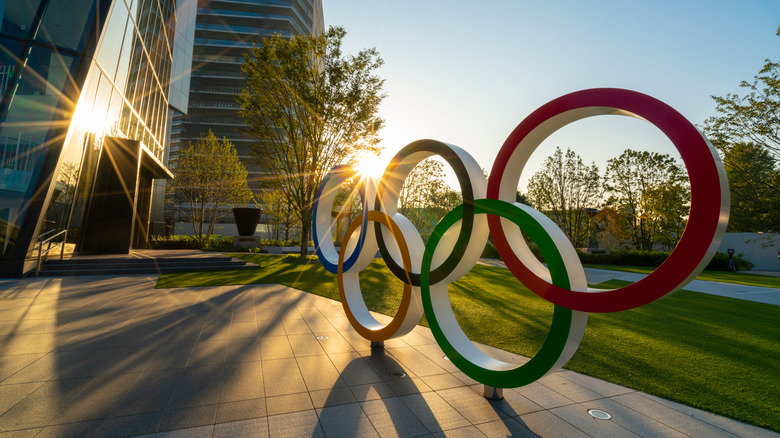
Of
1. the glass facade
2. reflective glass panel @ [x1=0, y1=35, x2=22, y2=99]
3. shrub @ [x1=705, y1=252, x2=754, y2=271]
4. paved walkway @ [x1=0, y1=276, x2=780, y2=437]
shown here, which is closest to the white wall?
shrub @ [x1=705, y1=252, x2=754, y2=271]

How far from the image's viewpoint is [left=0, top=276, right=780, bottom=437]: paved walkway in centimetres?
355

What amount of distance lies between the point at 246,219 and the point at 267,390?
2634 cm

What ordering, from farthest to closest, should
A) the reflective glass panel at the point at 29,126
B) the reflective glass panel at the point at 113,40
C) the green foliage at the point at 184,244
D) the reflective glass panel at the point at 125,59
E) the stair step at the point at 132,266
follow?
the green foliage at the point at 184,244 → the reflective glass panel at the point at 125,59 → the reflective glass panel at the point at 113,40 → the stair step at the point at 132,266 → the reflective glass panel at the point at 29,126

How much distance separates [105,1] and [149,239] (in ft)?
53.8

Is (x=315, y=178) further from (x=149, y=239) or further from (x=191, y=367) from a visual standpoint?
(x=191, y=367)

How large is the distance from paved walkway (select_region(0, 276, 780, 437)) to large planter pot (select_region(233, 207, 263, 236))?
2132 cm

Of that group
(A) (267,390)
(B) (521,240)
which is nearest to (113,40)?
(A) (267,390)

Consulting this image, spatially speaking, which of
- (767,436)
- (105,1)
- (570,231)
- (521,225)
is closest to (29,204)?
(105,1)

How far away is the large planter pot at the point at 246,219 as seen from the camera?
92.2ft

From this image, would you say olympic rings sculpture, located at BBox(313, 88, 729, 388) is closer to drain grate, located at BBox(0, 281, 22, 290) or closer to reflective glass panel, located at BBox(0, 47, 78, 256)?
drain grate, located at BBox(0, 281, 22, 290)

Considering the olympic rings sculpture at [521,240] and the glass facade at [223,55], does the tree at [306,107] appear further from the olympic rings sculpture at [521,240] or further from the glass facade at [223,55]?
the glass facade at [223,55]

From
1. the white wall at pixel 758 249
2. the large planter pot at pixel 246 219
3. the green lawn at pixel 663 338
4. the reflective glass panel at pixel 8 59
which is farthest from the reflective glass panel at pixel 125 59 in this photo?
the white wall at pixel 758 249

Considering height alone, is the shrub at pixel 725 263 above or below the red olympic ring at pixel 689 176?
below

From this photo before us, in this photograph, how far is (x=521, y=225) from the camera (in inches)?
145
